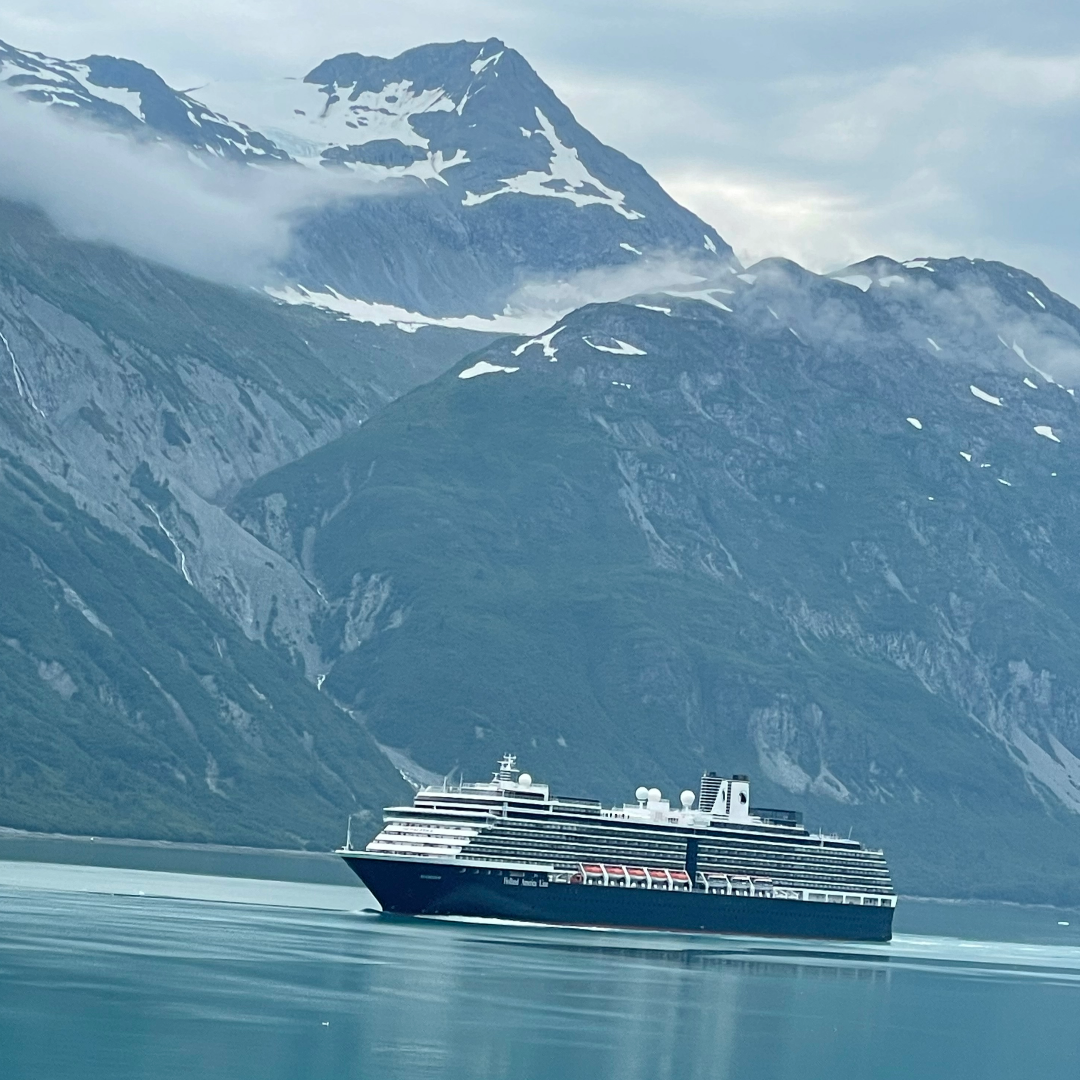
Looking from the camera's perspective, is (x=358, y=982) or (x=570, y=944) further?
(x=570, y=944)

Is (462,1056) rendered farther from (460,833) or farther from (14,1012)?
(460,833)

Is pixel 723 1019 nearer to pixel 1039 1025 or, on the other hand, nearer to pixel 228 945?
pixel 1039 1025

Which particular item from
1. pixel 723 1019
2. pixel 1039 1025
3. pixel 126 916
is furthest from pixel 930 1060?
pixel 126 916

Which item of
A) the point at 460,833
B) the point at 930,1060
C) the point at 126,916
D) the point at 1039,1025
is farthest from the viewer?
the point at 460,833

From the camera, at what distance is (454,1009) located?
13238 cm

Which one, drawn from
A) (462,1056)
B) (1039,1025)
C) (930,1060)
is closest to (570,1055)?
(462,1056)

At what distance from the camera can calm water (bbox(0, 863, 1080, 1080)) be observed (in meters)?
113

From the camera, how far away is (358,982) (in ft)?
465

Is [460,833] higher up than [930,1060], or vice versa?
[460,833]

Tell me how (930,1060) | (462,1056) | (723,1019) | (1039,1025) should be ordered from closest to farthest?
(462,1056)
(930,1060)
(723,1019)
(1039,1025)

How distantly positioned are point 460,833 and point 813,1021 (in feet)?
193

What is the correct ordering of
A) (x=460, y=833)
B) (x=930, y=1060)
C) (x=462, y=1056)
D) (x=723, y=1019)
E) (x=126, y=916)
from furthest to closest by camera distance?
(x=460, y=833) → (x=126, y=916) → (x=723, y=1019) → (x=930, y=1060) → (x=462, y=1056)

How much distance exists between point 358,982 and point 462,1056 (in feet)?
87.8

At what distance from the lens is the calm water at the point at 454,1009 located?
113000 millimetres
